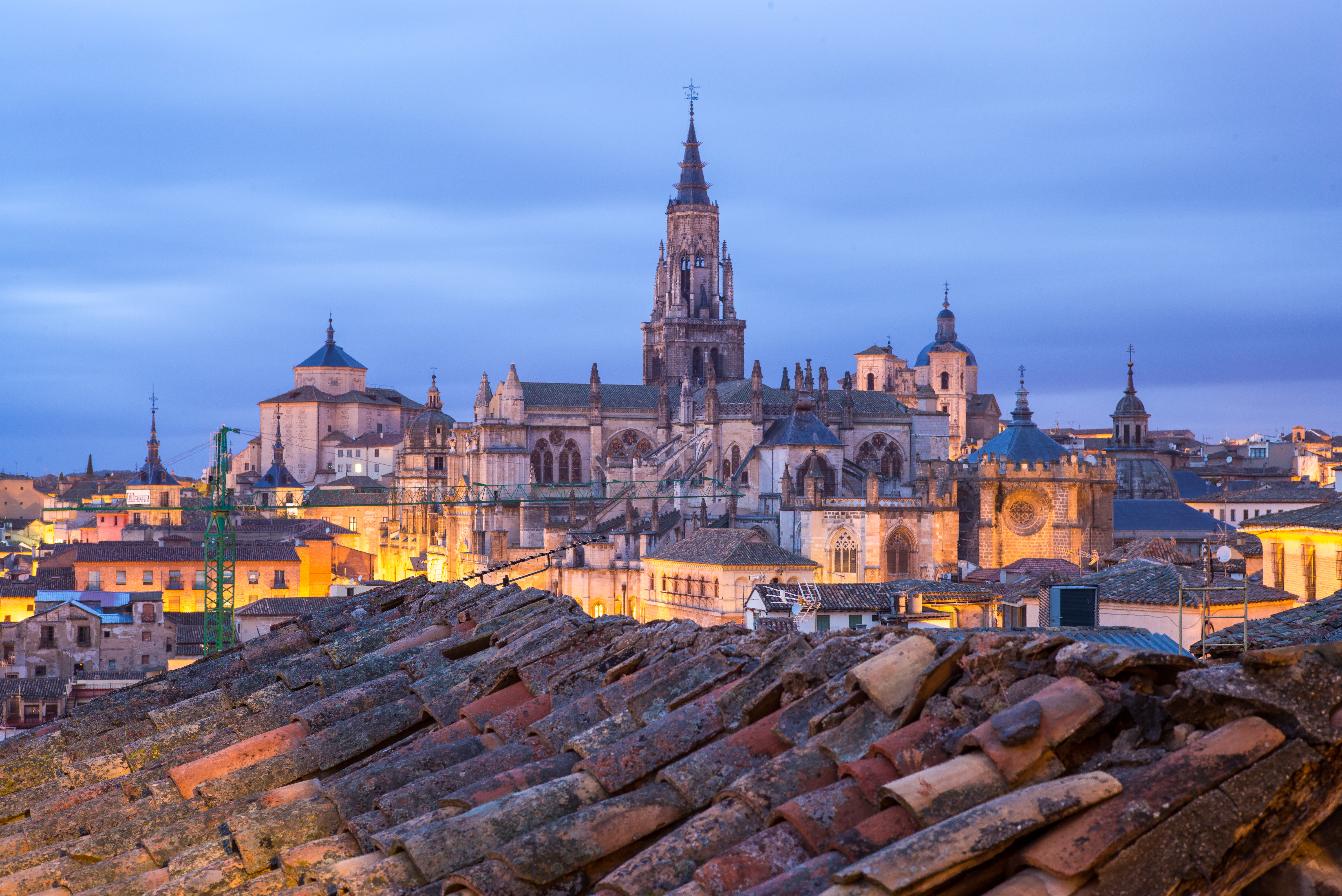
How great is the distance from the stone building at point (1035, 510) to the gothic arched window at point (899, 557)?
14.3 ft

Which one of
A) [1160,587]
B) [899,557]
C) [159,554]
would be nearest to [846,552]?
[899,557]

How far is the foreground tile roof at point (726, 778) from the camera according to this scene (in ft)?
13.5

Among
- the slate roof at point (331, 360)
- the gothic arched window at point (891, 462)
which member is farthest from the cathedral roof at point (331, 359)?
the gothic arched window at point (891, 462)

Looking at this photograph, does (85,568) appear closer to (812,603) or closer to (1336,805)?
(812,603)

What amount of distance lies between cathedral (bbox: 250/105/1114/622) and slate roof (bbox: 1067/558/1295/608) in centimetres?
2247

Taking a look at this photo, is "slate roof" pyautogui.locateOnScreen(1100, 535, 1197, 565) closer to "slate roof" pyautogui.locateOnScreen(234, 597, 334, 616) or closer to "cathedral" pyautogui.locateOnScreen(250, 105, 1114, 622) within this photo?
"cathedral" pyautogui.locateOnScreen(250, 105, 1114, 622)

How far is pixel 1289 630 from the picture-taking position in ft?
43.2

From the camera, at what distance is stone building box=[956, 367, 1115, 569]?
6525 centimetres

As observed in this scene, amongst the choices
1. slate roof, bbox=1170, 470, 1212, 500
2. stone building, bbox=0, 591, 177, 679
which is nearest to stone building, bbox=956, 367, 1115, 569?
slate roof, bbox=1170, 470, 1212, 500

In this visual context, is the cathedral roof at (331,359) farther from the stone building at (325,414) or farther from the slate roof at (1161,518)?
the slate roof at (1161,518)

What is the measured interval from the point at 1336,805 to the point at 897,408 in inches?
3015

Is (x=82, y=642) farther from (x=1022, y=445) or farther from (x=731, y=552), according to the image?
(x=1022, y=445)

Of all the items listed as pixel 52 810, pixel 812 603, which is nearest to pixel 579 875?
pixel 52 810

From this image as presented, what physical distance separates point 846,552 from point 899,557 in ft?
8.40
